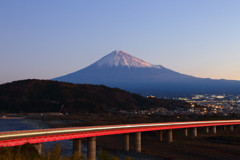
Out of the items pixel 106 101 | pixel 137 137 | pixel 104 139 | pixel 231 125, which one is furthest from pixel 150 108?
pixel 137 137

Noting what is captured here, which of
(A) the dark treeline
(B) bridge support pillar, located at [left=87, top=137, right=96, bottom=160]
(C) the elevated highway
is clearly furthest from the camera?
(A) the dark treeline

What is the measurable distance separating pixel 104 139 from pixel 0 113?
63.8 metres

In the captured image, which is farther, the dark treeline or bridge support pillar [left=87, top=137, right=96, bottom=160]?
the dark treeline

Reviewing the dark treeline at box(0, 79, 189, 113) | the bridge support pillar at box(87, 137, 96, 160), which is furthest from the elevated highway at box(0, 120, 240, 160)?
the dark treeline at box(0, 79, 189, 113)

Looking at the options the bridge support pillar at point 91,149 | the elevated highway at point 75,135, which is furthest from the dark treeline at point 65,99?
the bridge support pillar at point 91,149

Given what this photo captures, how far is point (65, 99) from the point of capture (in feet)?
379

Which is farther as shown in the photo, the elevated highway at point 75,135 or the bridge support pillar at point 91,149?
the bridge support pillar at point 91,149

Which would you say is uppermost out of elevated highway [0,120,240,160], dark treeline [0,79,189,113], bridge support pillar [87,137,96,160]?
dark treeline [0,79,189,113]

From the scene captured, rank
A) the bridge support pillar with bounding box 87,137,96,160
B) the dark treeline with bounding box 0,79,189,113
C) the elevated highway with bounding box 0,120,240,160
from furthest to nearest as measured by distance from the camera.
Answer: the dark treeline with bounding box 0,79,189,113 < the bridge support pillar with bounding box 87,137,96,160 < the elevated highway with bounding box 0,120,240,160

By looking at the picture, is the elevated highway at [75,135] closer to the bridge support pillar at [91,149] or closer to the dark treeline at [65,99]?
the bridge support pillar at [91,149]

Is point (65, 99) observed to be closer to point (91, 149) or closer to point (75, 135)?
point (91, 149)

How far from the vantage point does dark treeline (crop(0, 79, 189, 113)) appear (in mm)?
111469

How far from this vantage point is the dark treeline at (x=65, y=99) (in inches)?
4389

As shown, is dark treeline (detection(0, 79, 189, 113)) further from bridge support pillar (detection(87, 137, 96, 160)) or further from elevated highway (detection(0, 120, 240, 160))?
bridge support pillar (detection(87, 137, 96, 160))
